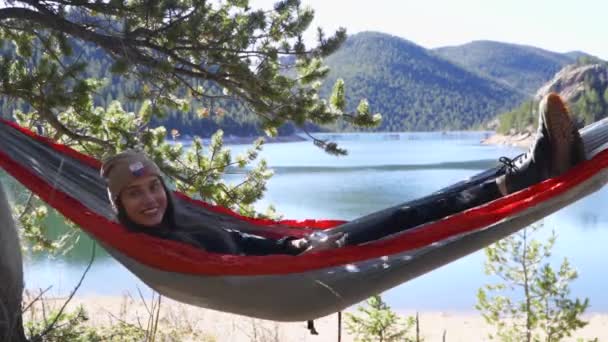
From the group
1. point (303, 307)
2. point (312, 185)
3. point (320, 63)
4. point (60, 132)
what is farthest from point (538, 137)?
point (312, 185)

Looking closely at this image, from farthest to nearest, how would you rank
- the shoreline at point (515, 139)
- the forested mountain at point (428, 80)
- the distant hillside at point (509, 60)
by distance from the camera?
1. the distant hillside at point (509, 60)
2. the forested mountain at point (428, 80)
3. the shoreline at point (515, 139)

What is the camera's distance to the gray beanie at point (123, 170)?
1648mm

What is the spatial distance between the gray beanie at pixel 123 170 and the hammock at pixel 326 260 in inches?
4.1

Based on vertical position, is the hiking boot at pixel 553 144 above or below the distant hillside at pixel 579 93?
below

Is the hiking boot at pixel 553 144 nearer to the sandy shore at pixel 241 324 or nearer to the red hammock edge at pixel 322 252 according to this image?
the red hammock edge at pixel 322 252

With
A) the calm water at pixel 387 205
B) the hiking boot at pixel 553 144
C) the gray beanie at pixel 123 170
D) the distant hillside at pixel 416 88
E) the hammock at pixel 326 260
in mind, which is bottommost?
the hammock at pixel 326 260

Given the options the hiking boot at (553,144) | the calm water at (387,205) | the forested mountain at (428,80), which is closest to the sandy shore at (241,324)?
the calm water at (387,205)

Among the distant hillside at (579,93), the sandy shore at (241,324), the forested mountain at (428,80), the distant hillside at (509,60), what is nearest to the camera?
the sandy shore at (241,324)

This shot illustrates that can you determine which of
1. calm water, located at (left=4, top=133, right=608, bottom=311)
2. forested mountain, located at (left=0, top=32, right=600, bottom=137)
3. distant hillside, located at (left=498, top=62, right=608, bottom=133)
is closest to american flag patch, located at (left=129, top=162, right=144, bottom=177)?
calm water, located at (left=4, top=133, right=608, bottom=311)

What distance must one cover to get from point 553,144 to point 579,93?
41.2 metres

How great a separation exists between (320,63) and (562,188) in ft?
3.89

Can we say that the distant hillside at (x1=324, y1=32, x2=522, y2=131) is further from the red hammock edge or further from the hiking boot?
the red hammock edge

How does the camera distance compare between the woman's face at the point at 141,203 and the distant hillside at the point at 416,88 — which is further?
the distant hillside at the point at 416,88

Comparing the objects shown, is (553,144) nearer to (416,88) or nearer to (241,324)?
(241,324)
